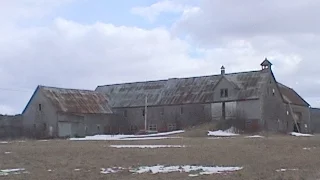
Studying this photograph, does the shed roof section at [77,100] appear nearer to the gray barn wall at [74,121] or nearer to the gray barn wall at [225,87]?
the gray barn wall at [74,121]

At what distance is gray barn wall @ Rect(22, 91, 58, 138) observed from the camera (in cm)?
7906

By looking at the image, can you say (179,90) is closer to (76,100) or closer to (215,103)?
(215,103)

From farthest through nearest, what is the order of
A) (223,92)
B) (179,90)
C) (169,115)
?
(179,90) < (169,115) < (223,92)

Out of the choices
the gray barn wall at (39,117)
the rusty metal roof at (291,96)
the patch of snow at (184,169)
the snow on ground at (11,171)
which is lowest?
the patch of snow at (184,169)

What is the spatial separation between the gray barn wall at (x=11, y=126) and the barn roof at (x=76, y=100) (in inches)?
214

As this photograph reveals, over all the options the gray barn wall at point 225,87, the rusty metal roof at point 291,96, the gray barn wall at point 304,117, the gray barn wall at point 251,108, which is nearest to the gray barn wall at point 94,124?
the gray barn wall at point 225,87

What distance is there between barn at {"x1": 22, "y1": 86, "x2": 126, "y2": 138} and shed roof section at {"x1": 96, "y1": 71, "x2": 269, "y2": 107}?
202 inches

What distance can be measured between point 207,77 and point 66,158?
5934cm

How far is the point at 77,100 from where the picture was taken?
83938 millimetres

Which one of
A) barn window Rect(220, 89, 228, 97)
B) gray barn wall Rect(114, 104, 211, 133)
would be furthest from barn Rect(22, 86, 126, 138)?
barn window Rect(220, 89, 228, 97)

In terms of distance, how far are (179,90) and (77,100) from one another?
15.5 meters

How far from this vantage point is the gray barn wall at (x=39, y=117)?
7906cm

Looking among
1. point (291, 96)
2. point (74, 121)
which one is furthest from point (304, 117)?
point (74, 121)

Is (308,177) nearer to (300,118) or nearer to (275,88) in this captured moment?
(275,88)
